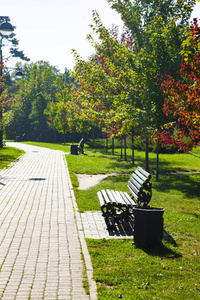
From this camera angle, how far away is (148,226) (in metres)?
6.86

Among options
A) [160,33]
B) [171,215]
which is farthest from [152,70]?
[171,215]

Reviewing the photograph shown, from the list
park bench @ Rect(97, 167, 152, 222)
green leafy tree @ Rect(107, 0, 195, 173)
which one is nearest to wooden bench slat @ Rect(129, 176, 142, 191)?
park bench @ Rect(97, 167, 152, 222)

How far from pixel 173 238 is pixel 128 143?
1077 inches

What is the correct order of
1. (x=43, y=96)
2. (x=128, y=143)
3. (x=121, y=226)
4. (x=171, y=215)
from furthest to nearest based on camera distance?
1. (x=43, y=96)
2. (x=128, y=143)
3. (x=171, y=215)
4. (x=121, y=226)

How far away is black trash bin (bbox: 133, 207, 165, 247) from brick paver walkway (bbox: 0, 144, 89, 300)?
120 centimetres

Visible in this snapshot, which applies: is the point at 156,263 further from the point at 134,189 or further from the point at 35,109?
the point at 35,109

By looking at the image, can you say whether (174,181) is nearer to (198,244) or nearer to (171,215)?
(171,215)

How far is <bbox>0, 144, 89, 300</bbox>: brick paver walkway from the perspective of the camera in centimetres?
504

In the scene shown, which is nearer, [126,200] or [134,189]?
[126,200]

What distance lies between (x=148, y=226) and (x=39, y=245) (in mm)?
2029

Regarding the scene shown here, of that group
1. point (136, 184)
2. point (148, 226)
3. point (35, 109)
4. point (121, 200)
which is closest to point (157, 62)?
point (136, 184)

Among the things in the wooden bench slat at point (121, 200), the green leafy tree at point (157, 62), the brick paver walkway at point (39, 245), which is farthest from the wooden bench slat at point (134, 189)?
the green leafy tree at point (157, 62)

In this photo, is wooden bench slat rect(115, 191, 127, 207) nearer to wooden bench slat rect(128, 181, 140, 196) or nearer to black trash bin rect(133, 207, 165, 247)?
wooden bench slat rect(128, 181, 140, 196)

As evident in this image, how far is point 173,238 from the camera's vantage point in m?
7.49
